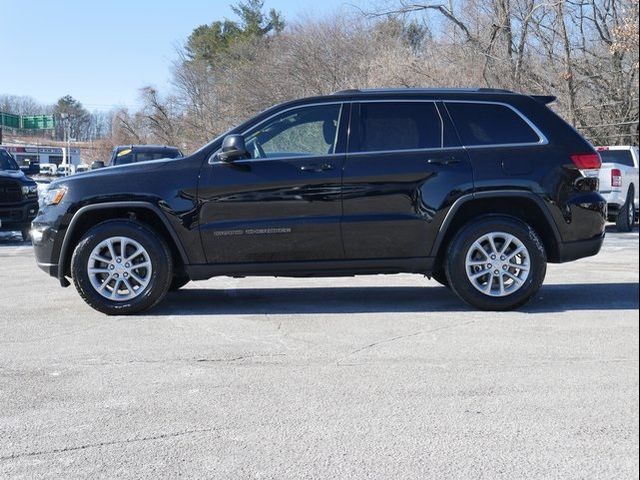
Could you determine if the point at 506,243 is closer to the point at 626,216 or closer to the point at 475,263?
the point at 475,263

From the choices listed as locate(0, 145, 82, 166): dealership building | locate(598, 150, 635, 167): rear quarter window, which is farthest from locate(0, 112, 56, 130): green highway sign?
locate(598, 150, 635, 167): rear quarter window

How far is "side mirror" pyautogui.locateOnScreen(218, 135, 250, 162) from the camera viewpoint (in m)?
6.39

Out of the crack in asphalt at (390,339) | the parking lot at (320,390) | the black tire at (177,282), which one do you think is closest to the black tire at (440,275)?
the parking lot at (320,390)

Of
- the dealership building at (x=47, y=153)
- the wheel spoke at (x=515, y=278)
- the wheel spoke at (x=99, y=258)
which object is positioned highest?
the dealership building at (x=47, y=153)

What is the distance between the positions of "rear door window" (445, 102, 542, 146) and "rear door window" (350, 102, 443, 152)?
211 millimetres

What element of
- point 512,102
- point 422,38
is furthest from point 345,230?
point 422,38

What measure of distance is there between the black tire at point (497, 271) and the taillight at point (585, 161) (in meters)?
0.73

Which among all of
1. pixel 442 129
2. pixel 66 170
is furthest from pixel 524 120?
pixel 66 170

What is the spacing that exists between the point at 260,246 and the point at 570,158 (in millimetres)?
2937

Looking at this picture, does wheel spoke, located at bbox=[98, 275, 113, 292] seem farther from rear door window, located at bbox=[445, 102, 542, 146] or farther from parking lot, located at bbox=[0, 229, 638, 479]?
rear door window, located at bbox=[445, 102, 542, 146]

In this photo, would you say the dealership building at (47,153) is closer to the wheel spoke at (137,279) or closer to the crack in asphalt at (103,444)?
the wheel spoke at (137,279)

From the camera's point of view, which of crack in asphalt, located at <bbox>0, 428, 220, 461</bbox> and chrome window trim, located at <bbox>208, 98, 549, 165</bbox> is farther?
chrome window trim, located at <bbox>208, 98, 549, 165</bbox>

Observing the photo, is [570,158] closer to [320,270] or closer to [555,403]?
[320,270]

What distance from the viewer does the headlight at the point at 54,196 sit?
6.58 m
